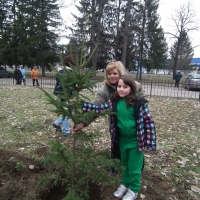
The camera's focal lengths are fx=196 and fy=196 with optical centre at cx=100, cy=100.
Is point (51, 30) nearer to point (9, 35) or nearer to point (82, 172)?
point (9, 35)

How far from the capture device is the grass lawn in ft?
8.84

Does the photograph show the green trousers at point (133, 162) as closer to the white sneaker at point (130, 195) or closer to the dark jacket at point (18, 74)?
the white sneaker at point (130, 195)

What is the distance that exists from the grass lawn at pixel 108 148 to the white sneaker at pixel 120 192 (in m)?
0.08

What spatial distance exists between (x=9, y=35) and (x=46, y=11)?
258 inches

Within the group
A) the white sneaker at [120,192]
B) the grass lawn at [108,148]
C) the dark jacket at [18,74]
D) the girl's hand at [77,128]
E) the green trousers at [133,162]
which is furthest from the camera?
the dark jacket at [18,74]

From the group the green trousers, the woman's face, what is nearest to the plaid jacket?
the green trousers

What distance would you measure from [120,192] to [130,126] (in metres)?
0.94

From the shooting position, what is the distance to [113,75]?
8.41ft

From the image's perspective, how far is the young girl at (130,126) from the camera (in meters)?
2.21

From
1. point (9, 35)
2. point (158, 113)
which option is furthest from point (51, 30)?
point (158, 113)

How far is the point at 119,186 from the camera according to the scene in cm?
267

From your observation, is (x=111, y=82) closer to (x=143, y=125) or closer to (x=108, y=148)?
(x=143, y=125)

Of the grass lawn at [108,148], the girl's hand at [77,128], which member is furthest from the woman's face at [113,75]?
the grass lawn at [108,148]

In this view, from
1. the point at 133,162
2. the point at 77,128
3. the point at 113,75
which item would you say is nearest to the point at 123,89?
the point at 113,75
